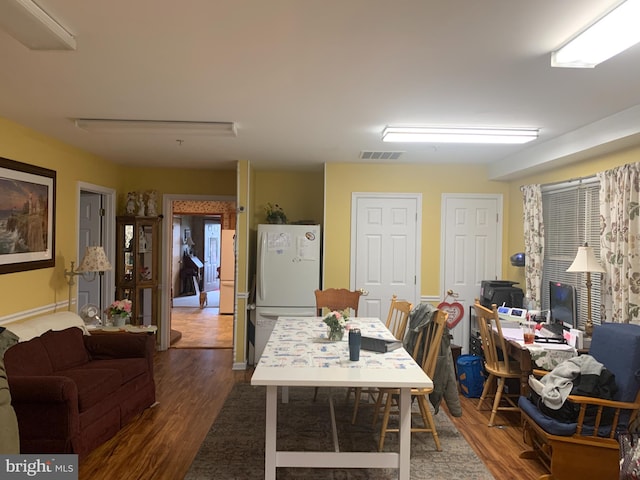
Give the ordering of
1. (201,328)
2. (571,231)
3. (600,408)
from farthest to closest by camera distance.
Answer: (201,328), (571,231), (600,408)

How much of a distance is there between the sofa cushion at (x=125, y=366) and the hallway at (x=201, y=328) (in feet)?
8.00

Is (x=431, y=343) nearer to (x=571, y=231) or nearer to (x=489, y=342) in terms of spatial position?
(x=489, y=342)

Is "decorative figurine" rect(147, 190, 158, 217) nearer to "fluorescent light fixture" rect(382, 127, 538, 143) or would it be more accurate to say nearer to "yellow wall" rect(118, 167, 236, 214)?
"yellow wall" rect(118, 167, 236, 214)

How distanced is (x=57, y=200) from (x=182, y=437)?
2584mm

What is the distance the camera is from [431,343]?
3262 millimetres

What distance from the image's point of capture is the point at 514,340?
3764mm

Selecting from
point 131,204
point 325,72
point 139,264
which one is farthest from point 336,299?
point 131,204

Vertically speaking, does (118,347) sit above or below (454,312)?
below

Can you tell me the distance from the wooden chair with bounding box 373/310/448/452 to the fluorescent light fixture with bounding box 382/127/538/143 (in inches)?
58.8

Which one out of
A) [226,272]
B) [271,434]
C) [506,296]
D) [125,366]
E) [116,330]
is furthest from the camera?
[226,272]

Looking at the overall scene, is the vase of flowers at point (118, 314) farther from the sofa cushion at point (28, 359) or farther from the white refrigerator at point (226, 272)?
the white refrigerator at point (226, 272)

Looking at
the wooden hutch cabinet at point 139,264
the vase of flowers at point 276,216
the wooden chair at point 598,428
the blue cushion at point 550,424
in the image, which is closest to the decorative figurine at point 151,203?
the wooden hutch cabinet at point 139,264

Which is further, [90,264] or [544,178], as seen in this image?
[544,178]

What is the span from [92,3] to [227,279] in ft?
24.7
